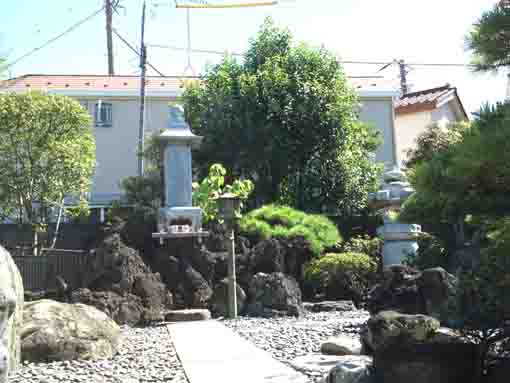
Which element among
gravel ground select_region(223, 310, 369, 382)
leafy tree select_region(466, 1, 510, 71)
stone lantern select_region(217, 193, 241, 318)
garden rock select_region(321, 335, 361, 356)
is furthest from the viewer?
stone lantern select_region(217, 193, 241, 318)

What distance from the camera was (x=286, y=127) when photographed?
58.5ft

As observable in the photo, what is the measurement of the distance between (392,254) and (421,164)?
9192mm

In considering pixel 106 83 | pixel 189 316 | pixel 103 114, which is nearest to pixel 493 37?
pixel 189 316

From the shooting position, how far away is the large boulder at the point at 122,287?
34.0 ft

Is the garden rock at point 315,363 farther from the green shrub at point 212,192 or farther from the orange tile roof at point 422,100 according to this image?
the orange tile roof at point 422,100

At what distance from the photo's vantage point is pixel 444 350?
14.2ft

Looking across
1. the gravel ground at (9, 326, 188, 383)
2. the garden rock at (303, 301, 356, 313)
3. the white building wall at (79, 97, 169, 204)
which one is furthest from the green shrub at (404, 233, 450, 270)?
the white building wall at (79, 97, 169, 204)

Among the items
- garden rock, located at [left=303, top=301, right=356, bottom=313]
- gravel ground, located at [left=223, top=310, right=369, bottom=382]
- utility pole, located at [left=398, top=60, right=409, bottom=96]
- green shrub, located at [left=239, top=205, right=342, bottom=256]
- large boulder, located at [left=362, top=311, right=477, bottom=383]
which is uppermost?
utility pole, located at [left=398, top=60, right=409, bottom=96]

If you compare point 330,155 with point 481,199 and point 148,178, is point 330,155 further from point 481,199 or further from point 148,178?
point 481,199

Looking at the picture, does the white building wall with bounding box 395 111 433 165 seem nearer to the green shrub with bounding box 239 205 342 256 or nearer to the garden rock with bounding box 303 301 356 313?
the green shrub with bounding box 239 205 342 256

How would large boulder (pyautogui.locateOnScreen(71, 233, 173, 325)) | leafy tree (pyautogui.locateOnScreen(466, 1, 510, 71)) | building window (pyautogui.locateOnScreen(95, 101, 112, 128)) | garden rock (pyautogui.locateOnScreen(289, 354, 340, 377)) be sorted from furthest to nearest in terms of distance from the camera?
building window (pyautogui.locateOnScreen(95, 101, 112, 128)) → large boulder (pyautogui.locateOnScreen(71, 233, 173, 325)) → garden rock (pyautogui.locateOnScreen(289, 354, 340, 377)) → leafy tree (pyautogui.locateOnScreen(466, 1, 510, 71))

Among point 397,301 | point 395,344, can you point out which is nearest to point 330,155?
point 397,301

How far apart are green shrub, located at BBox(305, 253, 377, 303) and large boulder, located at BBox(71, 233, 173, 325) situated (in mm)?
2889

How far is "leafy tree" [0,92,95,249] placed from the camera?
16.3 m
